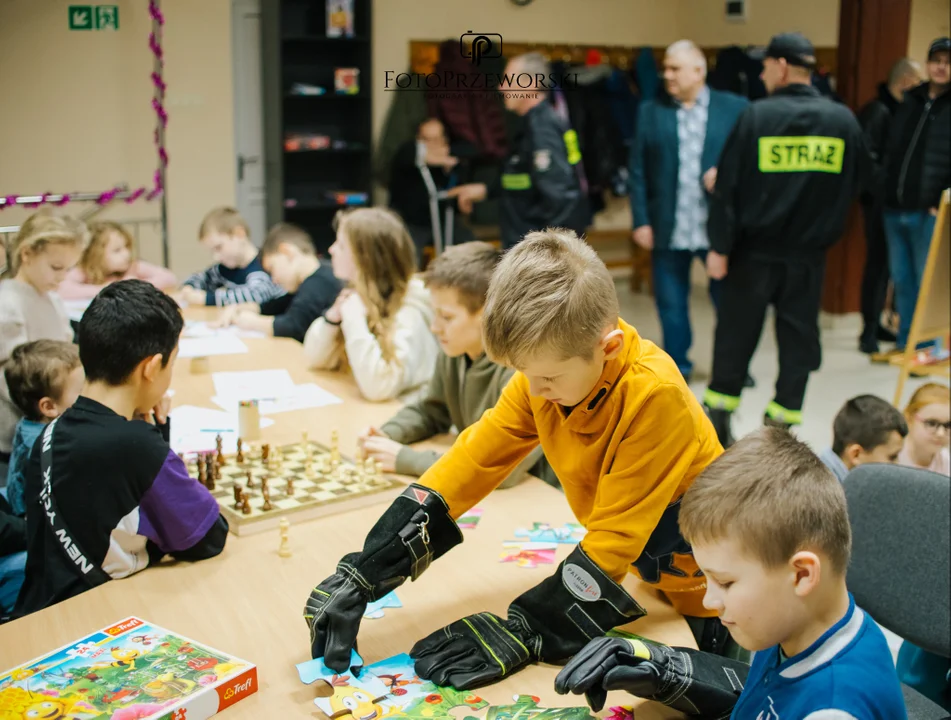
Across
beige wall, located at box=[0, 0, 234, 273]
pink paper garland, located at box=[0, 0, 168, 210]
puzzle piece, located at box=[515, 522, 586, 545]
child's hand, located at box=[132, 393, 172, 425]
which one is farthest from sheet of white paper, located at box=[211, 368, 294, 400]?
puzzle piece, located at box=[515, 522, 586, 545]

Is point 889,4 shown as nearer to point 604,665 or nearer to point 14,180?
point 14,180

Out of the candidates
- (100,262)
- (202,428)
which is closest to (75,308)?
(100,262)

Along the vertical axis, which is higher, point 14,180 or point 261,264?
point 14,180

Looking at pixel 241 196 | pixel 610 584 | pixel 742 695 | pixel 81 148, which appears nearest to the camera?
pixel 742 695

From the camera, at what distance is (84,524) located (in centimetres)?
184

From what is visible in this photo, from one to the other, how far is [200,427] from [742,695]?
1820 millimetres

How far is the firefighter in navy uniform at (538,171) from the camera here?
5.21m

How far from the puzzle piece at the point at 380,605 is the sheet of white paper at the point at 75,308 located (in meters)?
2.55

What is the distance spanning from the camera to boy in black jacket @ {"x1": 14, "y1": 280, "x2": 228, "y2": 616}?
6.01 ft

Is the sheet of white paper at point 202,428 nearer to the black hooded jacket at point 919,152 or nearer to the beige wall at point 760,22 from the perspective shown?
the black hooded jacket at point 919,152

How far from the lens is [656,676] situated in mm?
1333

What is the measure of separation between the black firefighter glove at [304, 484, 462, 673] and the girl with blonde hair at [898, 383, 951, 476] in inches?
77.2

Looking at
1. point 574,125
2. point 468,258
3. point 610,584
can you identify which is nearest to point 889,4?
point 574,125

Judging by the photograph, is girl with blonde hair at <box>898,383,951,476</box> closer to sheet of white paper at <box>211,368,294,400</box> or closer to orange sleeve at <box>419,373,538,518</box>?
orange sleeve at <box>419,373,538,518</box>
